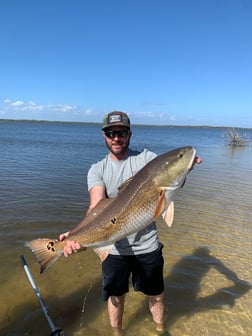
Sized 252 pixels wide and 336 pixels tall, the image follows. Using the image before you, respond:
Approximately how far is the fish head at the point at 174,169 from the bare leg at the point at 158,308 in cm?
194

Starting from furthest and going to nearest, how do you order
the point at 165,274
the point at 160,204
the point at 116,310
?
the point at 165,274, the point at 116,310, the point at 160,204

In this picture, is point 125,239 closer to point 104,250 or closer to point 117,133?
point 104,250

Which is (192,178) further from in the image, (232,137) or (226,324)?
(232,137)

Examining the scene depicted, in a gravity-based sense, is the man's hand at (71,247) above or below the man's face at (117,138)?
below

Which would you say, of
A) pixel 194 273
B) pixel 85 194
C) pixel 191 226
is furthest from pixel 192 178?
pixel 194 273

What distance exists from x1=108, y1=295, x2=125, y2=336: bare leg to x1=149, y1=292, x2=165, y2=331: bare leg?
1.46ft

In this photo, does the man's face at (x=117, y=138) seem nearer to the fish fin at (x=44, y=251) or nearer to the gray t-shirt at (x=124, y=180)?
the gray t-shirt at (x=124, y=180)

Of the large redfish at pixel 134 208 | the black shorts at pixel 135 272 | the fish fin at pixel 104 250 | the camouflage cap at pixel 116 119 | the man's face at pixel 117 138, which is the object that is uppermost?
the camouflage cap at pixel 116 119

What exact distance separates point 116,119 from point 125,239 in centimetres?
159

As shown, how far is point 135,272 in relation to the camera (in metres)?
4.36

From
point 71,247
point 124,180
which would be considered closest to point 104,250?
point 71,247

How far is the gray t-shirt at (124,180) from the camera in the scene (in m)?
4.09

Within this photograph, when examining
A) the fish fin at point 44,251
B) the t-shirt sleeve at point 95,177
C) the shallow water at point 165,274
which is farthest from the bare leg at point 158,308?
the t-shirt sleeve at point 95,177

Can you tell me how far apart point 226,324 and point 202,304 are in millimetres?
633
